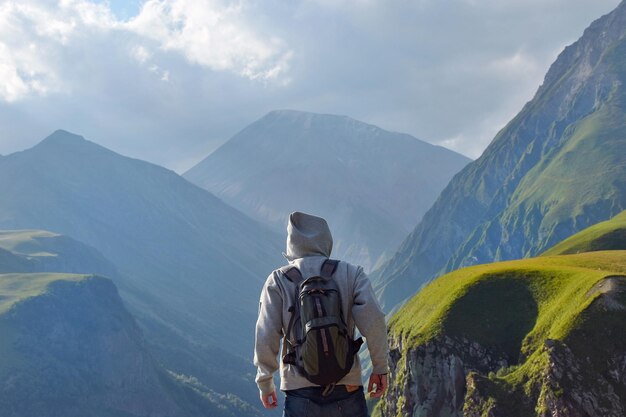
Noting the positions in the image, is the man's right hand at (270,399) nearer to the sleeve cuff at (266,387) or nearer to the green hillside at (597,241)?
the sleeve cuff at (266,387)

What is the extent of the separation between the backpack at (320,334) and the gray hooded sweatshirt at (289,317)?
0.59 feet

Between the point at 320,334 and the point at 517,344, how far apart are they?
229ft

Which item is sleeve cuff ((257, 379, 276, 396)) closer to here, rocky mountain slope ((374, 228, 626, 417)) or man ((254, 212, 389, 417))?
man ((254, 212, 389, 417))

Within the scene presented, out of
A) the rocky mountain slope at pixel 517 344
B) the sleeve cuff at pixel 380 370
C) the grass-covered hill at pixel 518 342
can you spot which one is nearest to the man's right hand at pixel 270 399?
the sleeve cuff at pixel 380 370

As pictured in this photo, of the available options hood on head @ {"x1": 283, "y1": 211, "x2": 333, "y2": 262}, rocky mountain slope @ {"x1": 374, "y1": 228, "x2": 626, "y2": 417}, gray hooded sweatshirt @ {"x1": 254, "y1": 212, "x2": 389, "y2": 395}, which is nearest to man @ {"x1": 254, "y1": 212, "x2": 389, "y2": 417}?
gray hooded sweatshirt @ {"x1": 254, "y1": 212, "x2": 389, "y2": 395}

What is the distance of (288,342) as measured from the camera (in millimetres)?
13422

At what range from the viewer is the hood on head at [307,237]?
14047 mm

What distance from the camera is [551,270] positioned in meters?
87.4

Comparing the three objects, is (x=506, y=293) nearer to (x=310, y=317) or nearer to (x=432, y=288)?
(x=432, y=288)

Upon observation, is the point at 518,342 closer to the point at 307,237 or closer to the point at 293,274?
the point at 307,237

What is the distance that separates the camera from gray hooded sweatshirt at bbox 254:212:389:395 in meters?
13.2

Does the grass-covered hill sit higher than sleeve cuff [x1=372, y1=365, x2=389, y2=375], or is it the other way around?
sleeve cuff [x1=372, y1=365, x2=389, y2=375]

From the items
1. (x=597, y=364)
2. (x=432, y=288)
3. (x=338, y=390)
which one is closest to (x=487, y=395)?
(x=597, y=364)

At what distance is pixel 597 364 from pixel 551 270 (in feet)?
79.9
